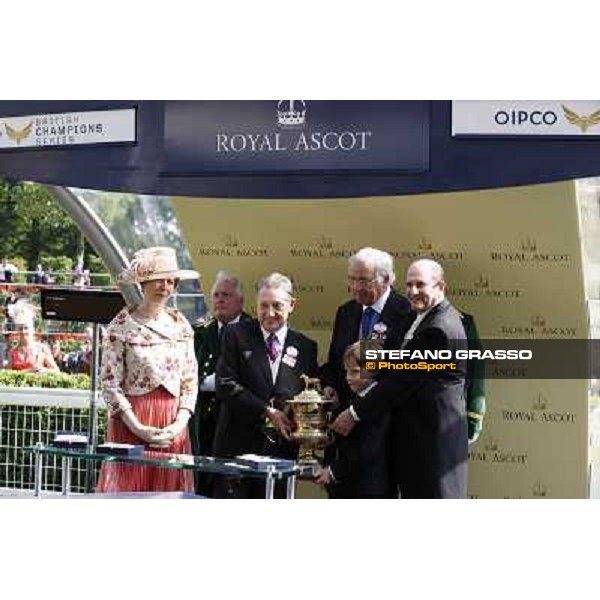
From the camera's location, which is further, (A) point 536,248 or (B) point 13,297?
(B) point 13,297

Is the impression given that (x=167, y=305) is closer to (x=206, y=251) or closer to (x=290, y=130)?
(x=206, y=251)

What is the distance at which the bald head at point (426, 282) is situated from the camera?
7.96 metres

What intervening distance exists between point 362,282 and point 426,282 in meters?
0.30

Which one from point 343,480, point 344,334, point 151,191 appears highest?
point 151,191

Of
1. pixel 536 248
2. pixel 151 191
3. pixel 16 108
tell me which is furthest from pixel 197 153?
pixel 536 248

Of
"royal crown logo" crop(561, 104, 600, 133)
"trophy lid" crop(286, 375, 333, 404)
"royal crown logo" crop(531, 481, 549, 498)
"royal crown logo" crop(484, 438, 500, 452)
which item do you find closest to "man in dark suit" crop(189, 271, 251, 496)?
"trophy lid" crop(286, 375, 333, 404)

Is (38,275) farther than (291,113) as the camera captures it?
Yes

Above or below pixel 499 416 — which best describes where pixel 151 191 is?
above

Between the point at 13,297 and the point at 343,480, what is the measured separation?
A: 72.6 inches

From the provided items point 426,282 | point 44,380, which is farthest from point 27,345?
point 426,282

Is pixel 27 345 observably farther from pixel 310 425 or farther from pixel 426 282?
pixel 426 282

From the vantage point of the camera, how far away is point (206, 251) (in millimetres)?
8180

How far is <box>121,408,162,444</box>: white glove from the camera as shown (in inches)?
322

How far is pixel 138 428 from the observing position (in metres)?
8.20
